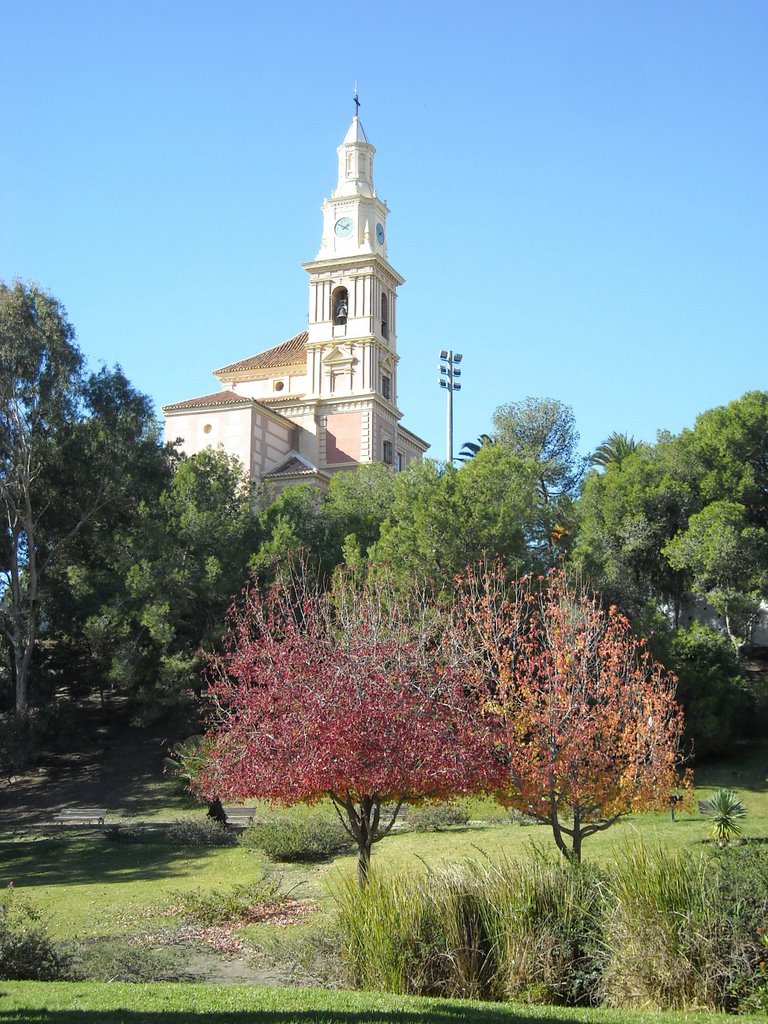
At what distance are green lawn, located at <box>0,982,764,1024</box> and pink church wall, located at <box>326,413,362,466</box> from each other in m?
44.5

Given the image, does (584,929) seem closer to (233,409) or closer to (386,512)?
(386,512)

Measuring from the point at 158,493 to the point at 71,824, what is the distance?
14.6 metres

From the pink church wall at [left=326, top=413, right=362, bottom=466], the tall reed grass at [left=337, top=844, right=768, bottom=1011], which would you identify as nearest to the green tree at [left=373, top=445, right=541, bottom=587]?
the tall reed grass at [left=337, top=844, right=768, bottom=1011]

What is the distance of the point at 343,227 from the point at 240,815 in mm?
39838

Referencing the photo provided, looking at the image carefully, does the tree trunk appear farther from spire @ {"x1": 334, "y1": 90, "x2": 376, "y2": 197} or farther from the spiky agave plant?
spire @ {"x1": 334, "y1": 90, "x2": 376, "y2": 197}

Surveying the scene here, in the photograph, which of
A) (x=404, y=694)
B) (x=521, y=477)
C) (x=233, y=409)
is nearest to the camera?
(x=404, y=694)

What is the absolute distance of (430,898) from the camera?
10703mm

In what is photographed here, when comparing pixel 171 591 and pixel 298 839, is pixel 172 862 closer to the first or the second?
pixel 298 839

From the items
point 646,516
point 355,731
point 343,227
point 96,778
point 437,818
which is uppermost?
point 343,227

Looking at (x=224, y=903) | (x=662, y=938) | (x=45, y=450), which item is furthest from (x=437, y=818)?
(x=45, y=450)

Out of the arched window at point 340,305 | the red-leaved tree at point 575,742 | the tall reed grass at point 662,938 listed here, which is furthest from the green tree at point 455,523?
the arched window at point 340,305

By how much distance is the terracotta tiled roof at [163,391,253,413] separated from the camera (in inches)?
2037

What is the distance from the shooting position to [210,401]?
52.6 metres

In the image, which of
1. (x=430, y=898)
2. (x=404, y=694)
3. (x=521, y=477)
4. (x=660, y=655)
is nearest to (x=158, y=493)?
(x=521, y=477)
